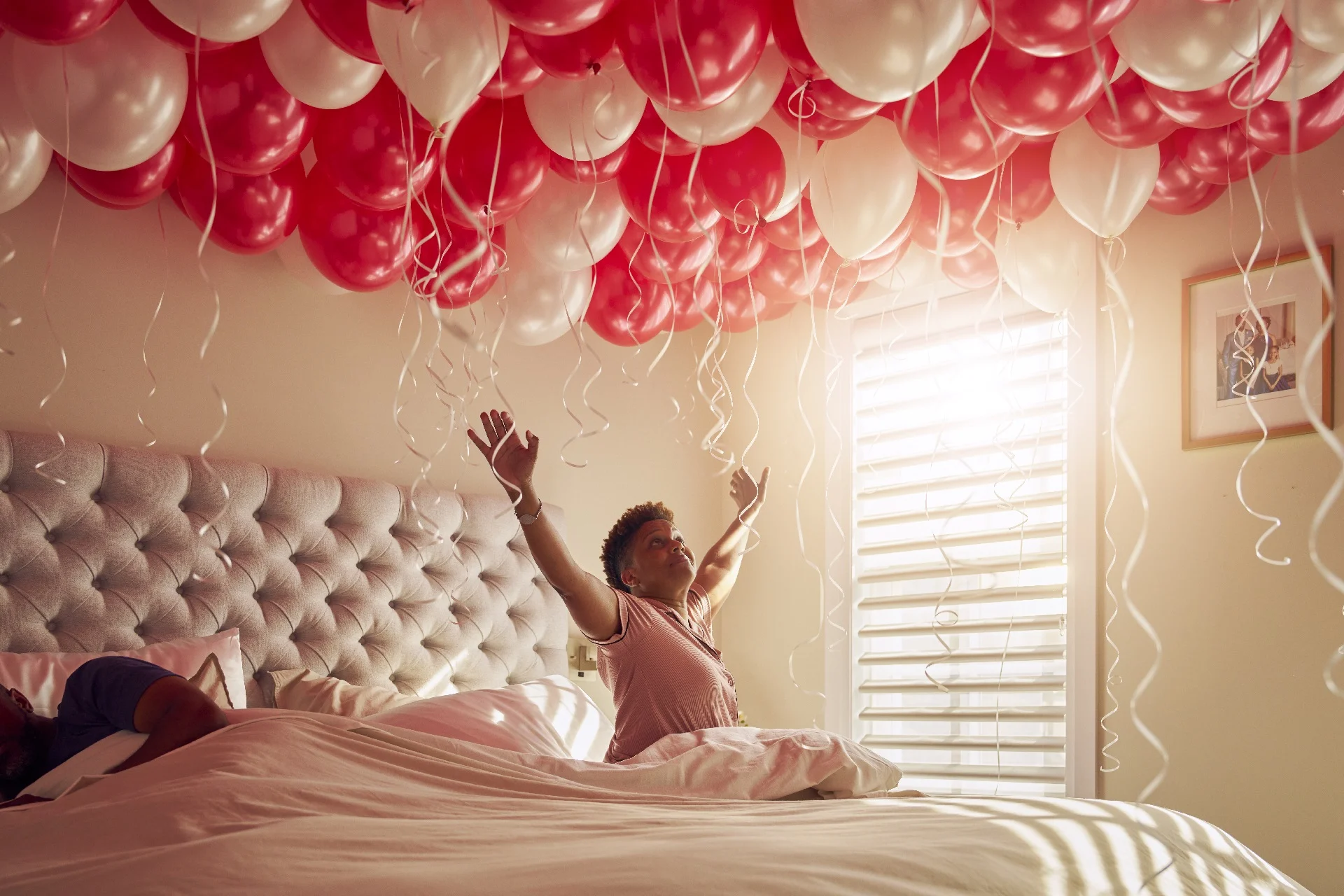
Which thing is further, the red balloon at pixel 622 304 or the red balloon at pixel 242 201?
the red balloon at pixel 622 304

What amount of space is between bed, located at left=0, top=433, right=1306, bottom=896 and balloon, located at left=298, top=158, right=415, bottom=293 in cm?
64

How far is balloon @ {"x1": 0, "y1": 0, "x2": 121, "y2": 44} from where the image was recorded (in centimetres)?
179

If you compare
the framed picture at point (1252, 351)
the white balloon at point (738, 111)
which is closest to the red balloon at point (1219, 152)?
the framed picture at point (1252, 351)

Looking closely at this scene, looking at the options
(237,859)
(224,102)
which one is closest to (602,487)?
(224,102)

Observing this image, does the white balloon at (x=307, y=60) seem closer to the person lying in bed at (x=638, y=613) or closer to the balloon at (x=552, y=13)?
the balloon at (x=552, y=13)

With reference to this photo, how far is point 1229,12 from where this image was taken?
1920 millimetres

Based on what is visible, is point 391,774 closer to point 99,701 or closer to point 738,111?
point 99,701

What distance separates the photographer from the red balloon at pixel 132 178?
7.95 ft

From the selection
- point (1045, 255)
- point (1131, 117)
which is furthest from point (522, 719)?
point (1131, 117)

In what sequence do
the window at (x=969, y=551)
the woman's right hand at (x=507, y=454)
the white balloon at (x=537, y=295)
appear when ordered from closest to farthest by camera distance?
1. the woman's right hand at (x=507, y=454)
2. the white balloon at (x=537, y=295)
3. the window at (x=969, y=551)

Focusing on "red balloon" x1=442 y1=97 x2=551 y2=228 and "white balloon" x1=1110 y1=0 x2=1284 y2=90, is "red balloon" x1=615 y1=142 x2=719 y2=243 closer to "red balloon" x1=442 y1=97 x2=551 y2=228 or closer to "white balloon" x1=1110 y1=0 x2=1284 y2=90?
"red balloon" x1=442 y1=97 x2=551 y2=228

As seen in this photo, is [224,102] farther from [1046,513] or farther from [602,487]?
[1046,513]

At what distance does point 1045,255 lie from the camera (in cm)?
270

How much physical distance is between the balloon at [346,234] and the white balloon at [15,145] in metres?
0.57
